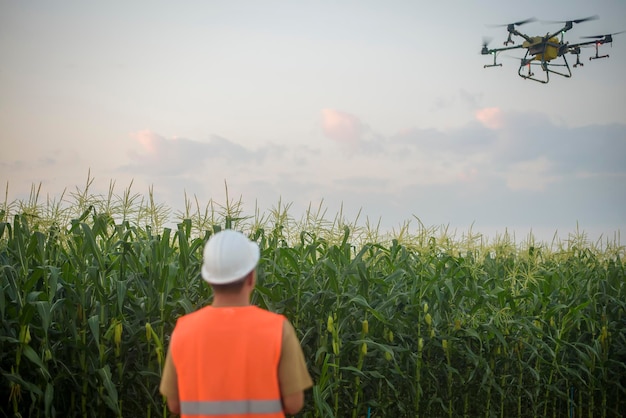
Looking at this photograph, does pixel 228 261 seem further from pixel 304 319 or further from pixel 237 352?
pixel 304 319

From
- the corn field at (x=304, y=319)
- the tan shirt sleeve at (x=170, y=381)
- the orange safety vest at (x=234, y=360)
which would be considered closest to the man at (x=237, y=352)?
the orange safety vest at (x=234, y=360)

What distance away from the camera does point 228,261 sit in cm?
348

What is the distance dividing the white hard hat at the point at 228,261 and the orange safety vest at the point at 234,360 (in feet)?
0.52

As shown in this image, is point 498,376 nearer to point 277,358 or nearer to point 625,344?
point 625,344

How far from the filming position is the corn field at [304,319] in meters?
6.67

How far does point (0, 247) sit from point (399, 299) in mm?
4334

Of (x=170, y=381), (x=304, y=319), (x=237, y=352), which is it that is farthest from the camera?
(x=304, y=319)

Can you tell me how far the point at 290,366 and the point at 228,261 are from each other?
60 centimetres

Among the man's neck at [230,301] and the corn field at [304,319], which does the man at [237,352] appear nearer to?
the man's neck at [230,301]

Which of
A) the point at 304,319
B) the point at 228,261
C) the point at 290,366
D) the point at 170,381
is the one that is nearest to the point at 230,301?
the point at 228,261

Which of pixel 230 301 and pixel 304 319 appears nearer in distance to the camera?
pixel 230 301

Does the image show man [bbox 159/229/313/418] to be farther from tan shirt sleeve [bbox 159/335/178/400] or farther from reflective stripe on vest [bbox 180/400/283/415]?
tan shirt sleeve [bbox 159/335/178/400]

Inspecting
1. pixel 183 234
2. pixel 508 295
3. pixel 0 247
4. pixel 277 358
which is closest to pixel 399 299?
pixel 508 295

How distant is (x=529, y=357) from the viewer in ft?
31.7
